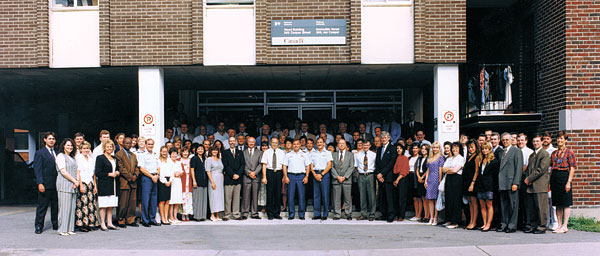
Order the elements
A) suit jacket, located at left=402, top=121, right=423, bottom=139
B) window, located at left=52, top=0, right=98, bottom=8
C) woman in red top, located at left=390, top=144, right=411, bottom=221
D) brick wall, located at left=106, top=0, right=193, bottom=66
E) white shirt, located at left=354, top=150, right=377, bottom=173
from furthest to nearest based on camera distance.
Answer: suit jacket, located at left=402, top=121, right=423, bottom=139 → window, located at left=52, top=0, right=98, bottom=8 → brick wall, located at left=106, top=0, right=193, bottom=66 → white shirt, located at left=354, top=150, right=377, bottom=173 → woman in red top, located at left=390, top=144, right=411, bottom=221

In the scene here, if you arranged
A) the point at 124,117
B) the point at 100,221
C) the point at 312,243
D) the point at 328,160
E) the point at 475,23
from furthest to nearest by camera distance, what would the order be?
1. the point at 124,117
2. the point at 475,23
3. the point at 328,160
4. the point at 100,221
5. the point at 312,243

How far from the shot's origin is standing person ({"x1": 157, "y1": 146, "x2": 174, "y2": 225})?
12789 mm

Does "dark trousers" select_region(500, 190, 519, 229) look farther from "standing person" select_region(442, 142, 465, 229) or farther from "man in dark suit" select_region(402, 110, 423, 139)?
"man in dark suit" select_region(402, 110, 423, 139)

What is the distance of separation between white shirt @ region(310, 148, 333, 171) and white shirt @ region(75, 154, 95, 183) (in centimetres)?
509

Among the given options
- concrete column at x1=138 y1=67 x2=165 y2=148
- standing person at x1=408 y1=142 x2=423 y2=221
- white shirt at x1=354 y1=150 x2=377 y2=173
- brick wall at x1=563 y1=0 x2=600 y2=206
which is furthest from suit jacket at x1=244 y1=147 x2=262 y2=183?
brick wall at x1=563 y1=0 x2=600 y2=206

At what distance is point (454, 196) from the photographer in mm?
12125

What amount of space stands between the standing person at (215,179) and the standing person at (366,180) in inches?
129

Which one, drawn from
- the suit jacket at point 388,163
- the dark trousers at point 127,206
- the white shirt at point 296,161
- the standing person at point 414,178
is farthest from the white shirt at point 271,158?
the dark trousers at point 127,206

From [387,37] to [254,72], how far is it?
12.2ft

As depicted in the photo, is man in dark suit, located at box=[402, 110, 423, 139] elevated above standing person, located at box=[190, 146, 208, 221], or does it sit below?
above

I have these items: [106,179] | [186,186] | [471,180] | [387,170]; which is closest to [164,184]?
[186,186]

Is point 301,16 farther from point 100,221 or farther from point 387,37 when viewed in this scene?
point 100,221

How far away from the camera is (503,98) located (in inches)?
583

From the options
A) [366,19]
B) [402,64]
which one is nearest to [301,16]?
[366,19]
